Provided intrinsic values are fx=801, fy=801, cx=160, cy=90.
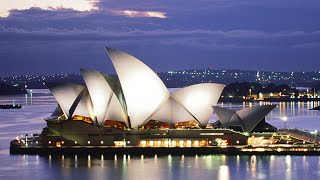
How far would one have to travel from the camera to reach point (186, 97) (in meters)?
40.4

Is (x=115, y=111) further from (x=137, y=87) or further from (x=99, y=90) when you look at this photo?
(x=137, y=87)

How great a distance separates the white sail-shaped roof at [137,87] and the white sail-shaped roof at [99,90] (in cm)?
94

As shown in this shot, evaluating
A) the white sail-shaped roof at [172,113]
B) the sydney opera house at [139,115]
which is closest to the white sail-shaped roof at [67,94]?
the sydney opera house at [139,115]

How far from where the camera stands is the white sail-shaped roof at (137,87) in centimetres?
3947

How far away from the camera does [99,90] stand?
132 feet

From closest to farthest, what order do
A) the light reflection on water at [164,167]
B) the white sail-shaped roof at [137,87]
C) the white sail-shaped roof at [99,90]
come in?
the light reflection on water at [164,167] < the white sail-shaped roof at [137,87] < the white sail-shaped roof at [99,90]

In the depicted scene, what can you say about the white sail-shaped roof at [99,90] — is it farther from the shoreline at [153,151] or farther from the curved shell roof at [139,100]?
the shoreline at [153,151]

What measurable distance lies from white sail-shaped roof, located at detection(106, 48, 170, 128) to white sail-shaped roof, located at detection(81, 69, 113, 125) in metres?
0.94

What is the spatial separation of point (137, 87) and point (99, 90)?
1.93m

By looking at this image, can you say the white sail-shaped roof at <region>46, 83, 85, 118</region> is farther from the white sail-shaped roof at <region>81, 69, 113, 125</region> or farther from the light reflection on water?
the light reflection on water

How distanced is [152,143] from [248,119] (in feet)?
16.7

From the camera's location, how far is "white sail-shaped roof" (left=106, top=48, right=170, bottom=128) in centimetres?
3947

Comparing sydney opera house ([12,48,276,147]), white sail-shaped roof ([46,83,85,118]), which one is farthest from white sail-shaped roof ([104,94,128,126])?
white sail-shaped roof ([46,83,85,118])

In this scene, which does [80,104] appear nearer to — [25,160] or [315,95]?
[25,160]
